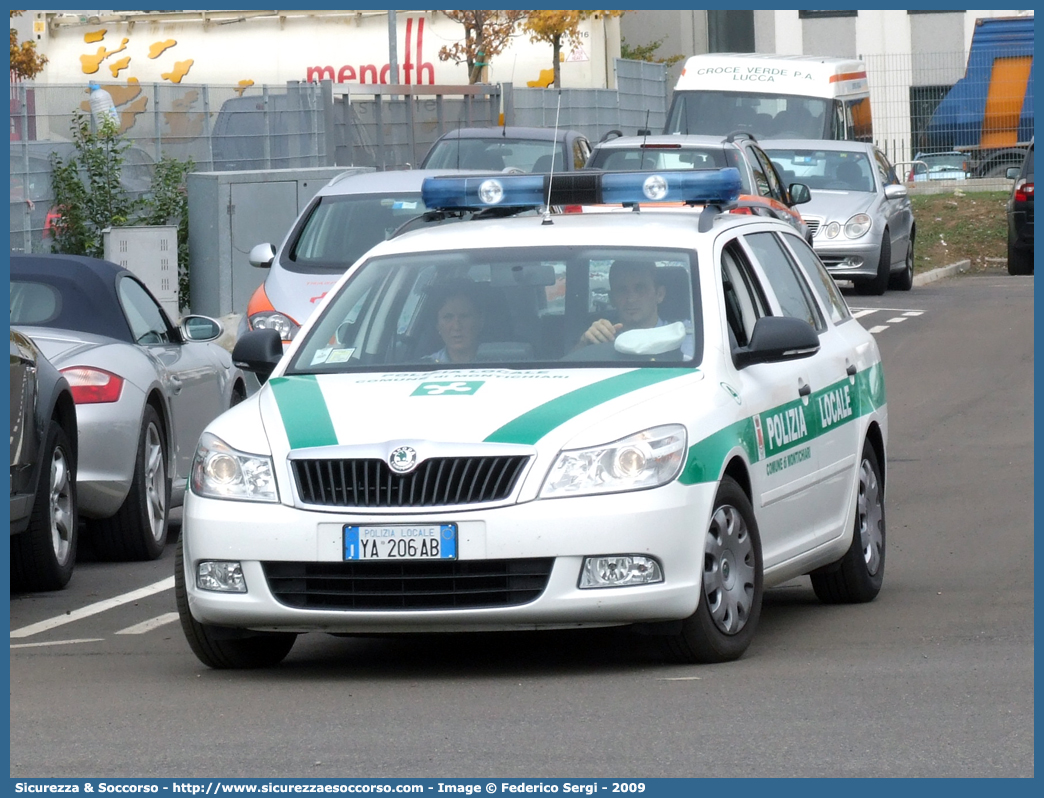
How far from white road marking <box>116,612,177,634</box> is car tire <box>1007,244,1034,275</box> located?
21.5 meters

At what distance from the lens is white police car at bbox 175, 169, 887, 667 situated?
21.8 feet

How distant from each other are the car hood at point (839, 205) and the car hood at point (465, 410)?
17.4 metres

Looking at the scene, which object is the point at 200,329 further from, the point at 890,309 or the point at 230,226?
the point at 890,309

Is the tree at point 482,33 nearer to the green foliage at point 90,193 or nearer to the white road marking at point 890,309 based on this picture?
the white road marking at point 890,309

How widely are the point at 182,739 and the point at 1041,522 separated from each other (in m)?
5.80

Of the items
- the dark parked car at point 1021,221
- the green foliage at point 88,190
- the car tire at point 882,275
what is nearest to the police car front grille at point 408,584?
the green foliage at point 88,190

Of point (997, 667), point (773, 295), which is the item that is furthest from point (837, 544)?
point (997, 667)

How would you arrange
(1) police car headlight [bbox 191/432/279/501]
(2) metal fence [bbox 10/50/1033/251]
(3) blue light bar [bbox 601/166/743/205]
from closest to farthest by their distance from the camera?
(1) police car headlight [bbox 191/432/279/501] < (3) blue light bar [bbox 601/166/743/205] < (2) metal fence [bbox 10/50/1033/251]

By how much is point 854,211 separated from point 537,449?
18244mm

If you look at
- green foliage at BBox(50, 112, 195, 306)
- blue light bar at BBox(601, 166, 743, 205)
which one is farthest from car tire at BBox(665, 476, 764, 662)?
green foliage at BBox(50, 112, 195, 306)

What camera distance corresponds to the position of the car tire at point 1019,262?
28.6m

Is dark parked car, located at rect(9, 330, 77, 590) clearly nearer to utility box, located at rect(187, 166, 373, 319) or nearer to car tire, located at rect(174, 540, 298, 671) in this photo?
car tire, located at rect(174, 540, 298, 671)

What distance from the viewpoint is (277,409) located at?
7145mm

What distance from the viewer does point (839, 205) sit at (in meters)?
24.5
